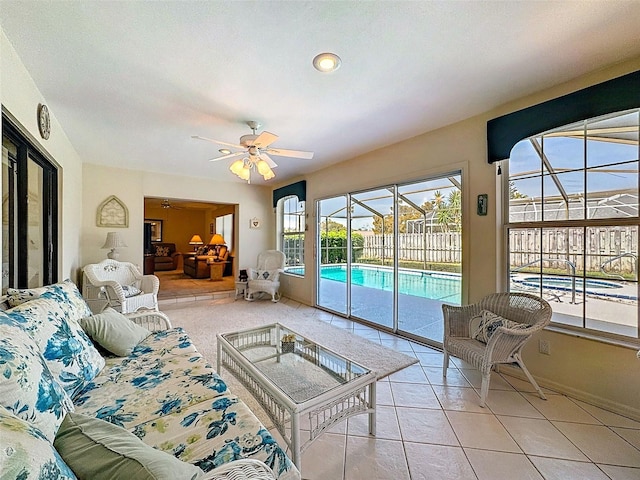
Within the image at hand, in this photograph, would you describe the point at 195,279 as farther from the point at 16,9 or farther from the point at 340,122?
the point at 16,9

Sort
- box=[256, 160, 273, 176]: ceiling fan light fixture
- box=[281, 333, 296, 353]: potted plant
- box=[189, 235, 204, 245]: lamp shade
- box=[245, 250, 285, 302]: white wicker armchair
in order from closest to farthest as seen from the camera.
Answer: box=[281, 333, 296, 353]: potted plant, box=[256, 160, 273, 176]: ceiling fan light fixture, box=[245, 250, 285, 302]: white wicker armchair, box=[189, 235, 204, 245]: lamp shade

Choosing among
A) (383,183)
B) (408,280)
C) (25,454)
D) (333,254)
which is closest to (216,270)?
(333,254)

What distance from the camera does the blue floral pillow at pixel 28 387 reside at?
2.91 ft

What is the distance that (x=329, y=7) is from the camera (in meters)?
1.50

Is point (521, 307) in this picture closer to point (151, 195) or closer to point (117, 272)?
point (117, 272)

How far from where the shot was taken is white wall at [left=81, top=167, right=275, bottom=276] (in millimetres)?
4625

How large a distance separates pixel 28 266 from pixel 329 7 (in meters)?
3.05

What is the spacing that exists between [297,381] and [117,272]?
382 centimetres

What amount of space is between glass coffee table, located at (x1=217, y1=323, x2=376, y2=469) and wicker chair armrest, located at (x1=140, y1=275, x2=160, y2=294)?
2.27 meters

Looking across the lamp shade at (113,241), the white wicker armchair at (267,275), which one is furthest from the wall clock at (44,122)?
the white wicker armchair at (267,275)

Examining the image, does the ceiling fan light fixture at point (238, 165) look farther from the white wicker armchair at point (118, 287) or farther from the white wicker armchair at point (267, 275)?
the white wicker armchair at point (267, 275)

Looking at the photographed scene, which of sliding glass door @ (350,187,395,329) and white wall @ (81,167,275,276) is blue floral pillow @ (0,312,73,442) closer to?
sliding glass door @ (350,187,395,329)

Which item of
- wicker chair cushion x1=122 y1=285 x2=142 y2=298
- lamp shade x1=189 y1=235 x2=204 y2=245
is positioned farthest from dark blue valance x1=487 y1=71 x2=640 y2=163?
lamp shade x1=189 y1=235 x2=204 y2=245

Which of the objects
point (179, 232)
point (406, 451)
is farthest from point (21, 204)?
point (179, 232)
